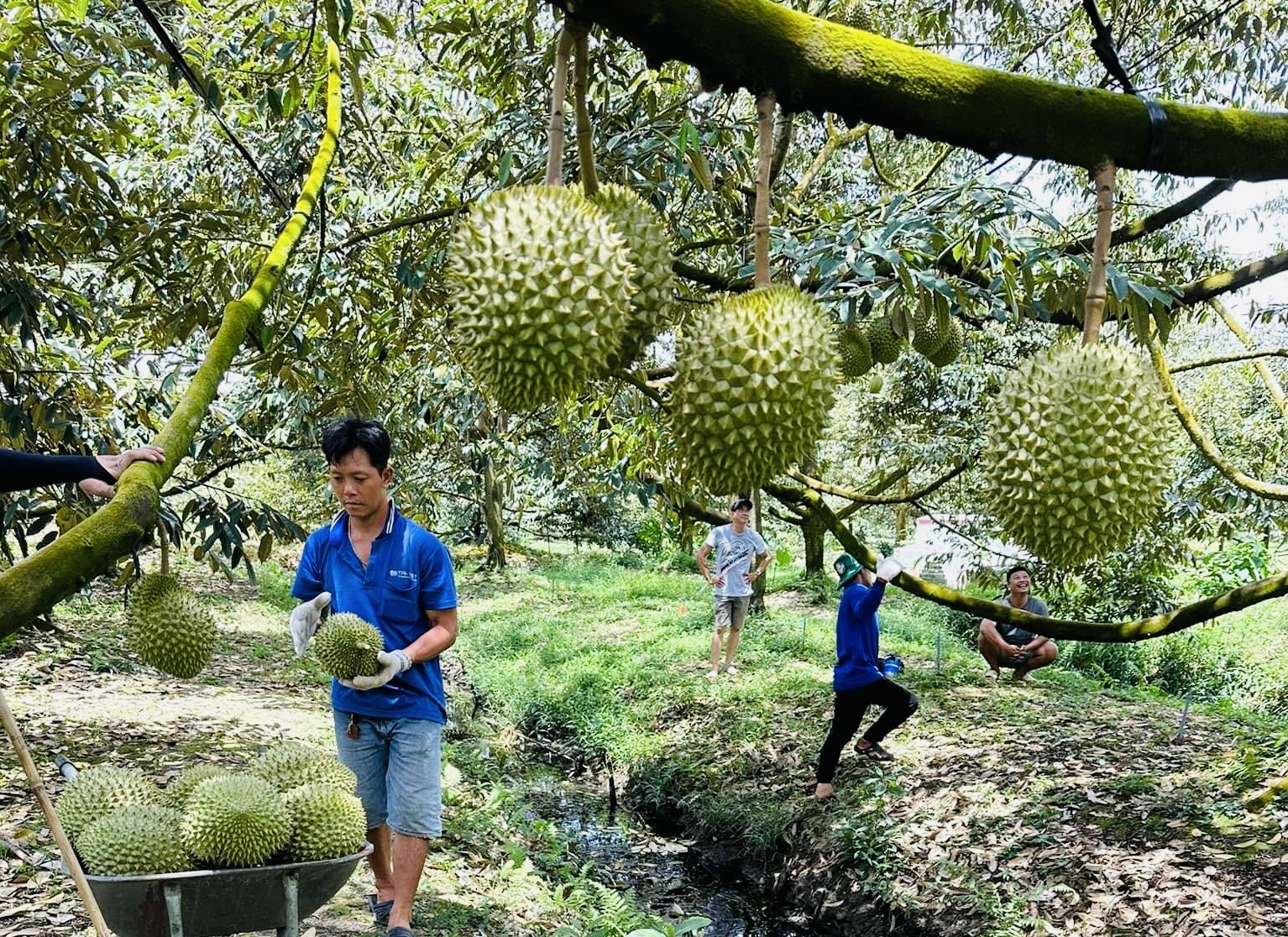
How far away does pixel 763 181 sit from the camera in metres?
0.97

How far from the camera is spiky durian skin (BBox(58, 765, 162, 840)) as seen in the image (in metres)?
2.67

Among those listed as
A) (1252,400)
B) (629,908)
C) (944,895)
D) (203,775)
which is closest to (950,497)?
(1252,400)

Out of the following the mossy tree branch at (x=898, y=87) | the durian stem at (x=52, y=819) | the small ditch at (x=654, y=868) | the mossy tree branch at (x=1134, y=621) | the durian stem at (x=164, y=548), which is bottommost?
the small ditch at (x=654, y=868)

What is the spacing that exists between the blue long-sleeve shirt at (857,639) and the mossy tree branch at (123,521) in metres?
5.29

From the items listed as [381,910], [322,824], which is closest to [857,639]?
[381,910]

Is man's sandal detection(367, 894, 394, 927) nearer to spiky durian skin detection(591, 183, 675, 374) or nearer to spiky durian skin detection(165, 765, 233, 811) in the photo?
spiky durian skin detection(165, 765, 233, 811)

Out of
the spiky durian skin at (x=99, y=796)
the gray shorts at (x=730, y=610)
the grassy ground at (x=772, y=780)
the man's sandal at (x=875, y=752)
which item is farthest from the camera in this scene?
the gray shorts at (x=730, y=610)

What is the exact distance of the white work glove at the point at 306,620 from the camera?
143 inches

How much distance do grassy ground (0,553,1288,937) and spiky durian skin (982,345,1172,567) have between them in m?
3.48

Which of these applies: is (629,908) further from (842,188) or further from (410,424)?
(842,188)

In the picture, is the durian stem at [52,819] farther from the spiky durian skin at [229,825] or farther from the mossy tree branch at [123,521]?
the spiky durian skin at [229,825]

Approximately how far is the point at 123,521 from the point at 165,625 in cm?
192

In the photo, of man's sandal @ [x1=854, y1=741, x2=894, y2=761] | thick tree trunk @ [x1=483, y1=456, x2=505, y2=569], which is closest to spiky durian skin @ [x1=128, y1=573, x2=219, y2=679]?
man's sandal @ [x1=854, y1=741, x2=894, y2=761]

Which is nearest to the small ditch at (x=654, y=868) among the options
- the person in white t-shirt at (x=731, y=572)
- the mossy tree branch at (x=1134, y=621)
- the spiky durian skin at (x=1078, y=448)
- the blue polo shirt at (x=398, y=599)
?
the person in white t-shirt at (x=731, y=572)
